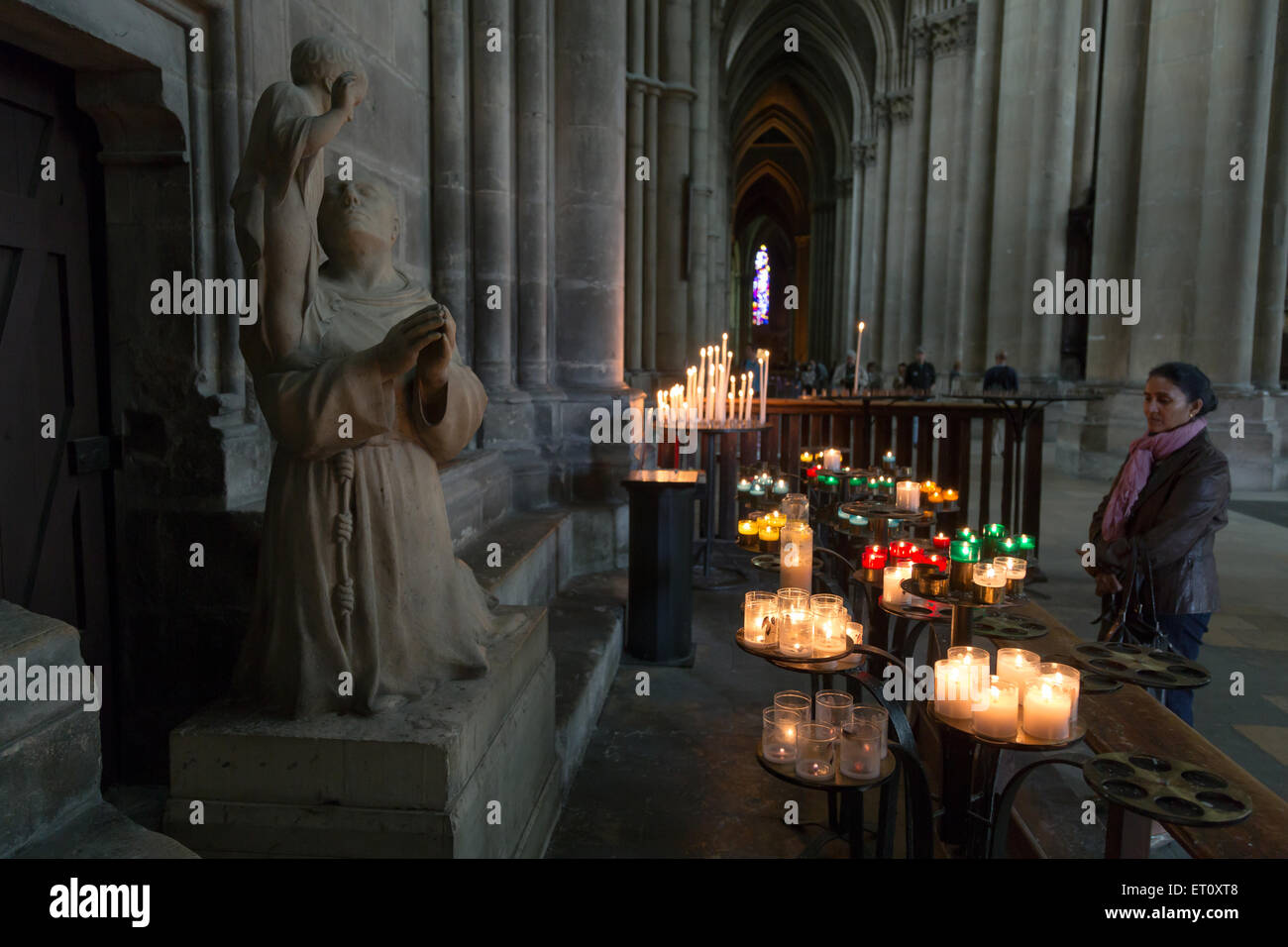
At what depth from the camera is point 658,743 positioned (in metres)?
4.37

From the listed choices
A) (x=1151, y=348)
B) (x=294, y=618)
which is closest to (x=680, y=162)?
(x=1151, y=348)

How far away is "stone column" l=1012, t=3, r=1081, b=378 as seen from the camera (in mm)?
16125

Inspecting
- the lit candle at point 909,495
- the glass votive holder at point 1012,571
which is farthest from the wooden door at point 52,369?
the lit candle at point 909,495

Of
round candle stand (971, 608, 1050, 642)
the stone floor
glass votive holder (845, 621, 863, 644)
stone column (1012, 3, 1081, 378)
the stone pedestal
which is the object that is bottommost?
the stone floor

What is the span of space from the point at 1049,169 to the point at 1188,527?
14.8 m

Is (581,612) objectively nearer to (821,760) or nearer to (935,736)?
(935,736)

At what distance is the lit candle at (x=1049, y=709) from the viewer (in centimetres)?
244

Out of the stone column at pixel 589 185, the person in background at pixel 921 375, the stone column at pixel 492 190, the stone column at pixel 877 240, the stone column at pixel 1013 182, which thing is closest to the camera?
the stone column at pixel 492 190

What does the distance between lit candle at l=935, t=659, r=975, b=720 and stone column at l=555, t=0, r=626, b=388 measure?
5043mm

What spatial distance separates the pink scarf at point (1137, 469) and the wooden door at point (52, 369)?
13.6 feet

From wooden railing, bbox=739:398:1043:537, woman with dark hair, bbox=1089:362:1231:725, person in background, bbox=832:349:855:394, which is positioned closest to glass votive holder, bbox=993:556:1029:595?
woman with dark hair, bbox=1089:362:1231:725

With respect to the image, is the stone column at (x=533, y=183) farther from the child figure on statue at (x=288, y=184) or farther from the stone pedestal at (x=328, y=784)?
the stone pedestal at (x=328, y=784)

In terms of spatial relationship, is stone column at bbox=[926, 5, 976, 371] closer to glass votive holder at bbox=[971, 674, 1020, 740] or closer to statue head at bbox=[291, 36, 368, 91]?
glass votive holder at bbox=[971, 674, 1020, 740]
